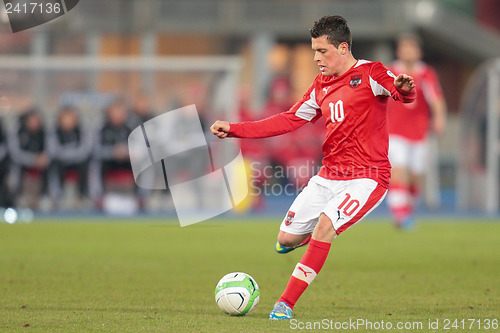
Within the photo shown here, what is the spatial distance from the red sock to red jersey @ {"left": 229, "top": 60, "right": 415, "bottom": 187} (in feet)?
1.98

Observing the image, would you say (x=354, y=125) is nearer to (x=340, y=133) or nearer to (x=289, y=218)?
(x=340, y=133)

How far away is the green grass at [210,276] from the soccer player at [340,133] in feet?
2.19

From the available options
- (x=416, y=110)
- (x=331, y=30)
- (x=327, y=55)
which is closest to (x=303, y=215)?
(x=327, y=55)

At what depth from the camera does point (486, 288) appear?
711 cm

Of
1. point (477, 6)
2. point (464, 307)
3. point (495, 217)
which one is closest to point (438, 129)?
point (495, 217)

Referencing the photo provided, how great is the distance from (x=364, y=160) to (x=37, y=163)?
36.5ft

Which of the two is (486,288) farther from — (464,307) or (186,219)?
(186,219)

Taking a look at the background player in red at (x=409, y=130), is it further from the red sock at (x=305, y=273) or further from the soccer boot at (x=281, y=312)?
the soccer boot at (x=281, y=312)

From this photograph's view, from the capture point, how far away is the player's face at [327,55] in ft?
19.3

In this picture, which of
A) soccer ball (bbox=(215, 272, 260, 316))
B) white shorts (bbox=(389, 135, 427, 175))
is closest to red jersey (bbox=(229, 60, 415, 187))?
soccer ball (bbox=(215, 272, 260, 316))

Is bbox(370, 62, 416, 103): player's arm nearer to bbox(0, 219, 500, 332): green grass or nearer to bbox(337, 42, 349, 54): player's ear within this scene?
bbox(337, 42, 349, 54): player's ear

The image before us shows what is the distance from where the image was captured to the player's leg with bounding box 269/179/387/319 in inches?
221

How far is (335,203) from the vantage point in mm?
5875

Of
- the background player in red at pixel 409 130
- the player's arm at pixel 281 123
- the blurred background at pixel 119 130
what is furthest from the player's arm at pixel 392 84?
the blurred background at pixel 119 130
